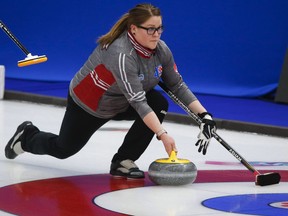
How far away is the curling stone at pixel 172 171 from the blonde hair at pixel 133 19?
0.70 m

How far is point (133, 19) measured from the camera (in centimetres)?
466

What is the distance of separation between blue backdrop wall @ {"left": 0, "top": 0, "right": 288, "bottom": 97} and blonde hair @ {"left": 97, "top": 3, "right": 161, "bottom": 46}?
4364mm

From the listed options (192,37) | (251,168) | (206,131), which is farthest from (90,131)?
(192,37)

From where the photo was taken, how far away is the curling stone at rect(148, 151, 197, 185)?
4609mm

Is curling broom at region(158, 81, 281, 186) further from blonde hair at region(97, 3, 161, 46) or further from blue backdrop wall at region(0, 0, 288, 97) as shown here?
blue backdrop wall at region(0, 0, 288, 97)

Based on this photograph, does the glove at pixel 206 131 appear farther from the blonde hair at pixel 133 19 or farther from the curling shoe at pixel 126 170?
the blonde hair at pixel 133 19

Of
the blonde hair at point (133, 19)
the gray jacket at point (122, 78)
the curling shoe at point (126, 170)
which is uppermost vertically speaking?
the blonde hair at point (133, 19)

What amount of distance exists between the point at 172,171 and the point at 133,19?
32.5 inches

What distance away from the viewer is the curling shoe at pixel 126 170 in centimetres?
490

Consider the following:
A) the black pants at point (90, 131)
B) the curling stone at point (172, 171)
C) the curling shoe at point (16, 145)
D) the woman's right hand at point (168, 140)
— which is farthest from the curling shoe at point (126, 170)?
the curling shoe at point (16, 145)

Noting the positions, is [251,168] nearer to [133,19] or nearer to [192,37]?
[133,19]

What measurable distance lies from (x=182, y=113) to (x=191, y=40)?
6.04 ft

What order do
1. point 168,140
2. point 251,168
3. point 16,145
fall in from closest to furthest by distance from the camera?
point 168,140
point 251,168
point 16,145

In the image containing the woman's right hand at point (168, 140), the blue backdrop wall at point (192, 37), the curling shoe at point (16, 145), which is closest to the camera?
the woman's right hand at point (168, 140)
